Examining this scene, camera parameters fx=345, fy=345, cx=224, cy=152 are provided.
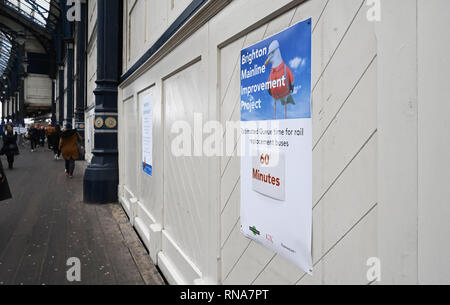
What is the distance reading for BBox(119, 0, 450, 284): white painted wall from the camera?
3.12ft

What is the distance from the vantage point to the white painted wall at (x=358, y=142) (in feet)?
3.12

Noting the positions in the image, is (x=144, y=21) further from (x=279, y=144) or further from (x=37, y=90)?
(x=37, y=90)

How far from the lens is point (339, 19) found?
1267 millimetres

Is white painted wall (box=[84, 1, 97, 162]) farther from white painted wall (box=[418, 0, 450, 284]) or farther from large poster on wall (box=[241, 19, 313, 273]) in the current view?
white painted wall (box=[418, 0, 450, 284])

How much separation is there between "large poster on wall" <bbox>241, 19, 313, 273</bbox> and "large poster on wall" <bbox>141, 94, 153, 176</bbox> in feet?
7.90

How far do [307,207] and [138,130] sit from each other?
3915mm

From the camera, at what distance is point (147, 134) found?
172 inches

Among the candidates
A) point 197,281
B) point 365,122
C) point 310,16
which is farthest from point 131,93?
point 365,122

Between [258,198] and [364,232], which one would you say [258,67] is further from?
[364,232]

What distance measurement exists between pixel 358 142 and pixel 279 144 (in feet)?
1.53

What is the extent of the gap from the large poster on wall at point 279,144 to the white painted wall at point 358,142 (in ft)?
0.18

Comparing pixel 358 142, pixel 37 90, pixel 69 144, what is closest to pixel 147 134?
pixel 358 142

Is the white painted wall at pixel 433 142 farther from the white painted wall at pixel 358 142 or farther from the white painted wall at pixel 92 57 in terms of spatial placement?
the white painted wall at pixel 92 57

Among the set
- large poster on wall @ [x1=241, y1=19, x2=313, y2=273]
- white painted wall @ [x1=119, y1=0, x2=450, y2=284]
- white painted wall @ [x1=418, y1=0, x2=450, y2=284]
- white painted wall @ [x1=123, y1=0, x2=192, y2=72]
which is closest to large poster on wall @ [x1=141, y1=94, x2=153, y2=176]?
white painted wall @ [x1=123, y1=0, x2=192, y2=72]
